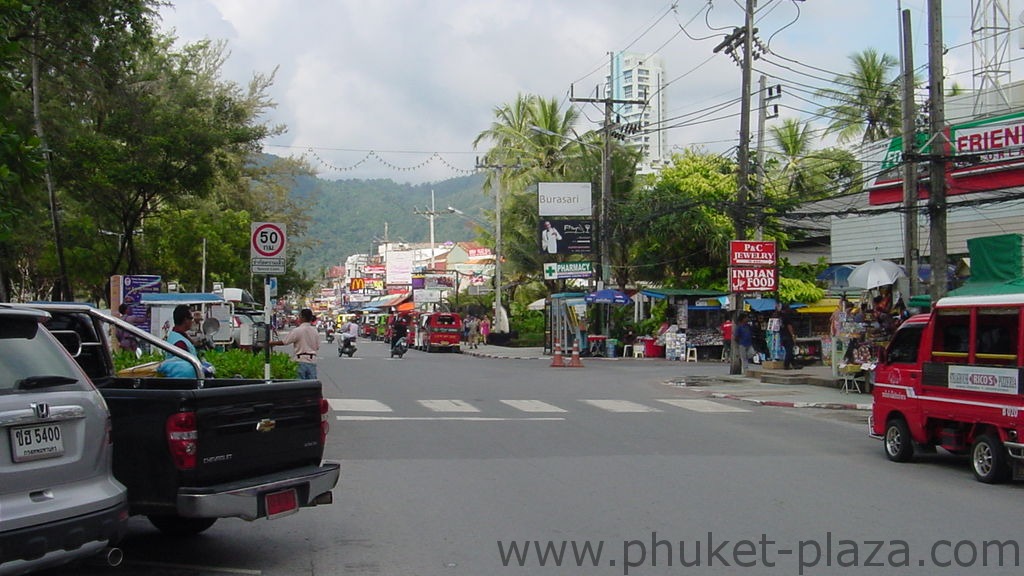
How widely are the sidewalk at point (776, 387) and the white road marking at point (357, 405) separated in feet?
27.7

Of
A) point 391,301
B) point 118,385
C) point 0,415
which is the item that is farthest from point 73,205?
point 391,301

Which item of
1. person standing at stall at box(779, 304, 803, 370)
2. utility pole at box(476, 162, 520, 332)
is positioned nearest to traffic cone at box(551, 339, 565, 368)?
person standing at stall at box(779, 304, 803, 370)

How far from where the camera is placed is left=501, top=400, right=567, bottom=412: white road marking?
63.0 ft

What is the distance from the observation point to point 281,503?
6.98m

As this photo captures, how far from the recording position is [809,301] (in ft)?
143

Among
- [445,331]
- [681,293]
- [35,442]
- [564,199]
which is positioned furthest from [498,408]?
[445,331]

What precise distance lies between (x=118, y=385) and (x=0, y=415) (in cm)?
296

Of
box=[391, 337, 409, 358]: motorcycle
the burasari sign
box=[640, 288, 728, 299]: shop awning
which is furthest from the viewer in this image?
the burasari sign

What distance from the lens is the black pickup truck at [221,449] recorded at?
641 centimetres

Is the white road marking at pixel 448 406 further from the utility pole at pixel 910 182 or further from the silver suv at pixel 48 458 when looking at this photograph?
the silver suv at pixel 48 458

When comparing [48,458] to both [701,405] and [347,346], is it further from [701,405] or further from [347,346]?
[347,346]

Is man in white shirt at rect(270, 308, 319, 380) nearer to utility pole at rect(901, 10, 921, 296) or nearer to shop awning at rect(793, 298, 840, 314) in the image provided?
utility pole at rect(901, 10, 921, 296)

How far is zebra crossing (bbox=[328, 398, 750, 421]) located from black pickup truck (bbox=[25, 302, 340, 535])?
9685mm

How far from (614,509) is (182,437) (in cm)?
441
